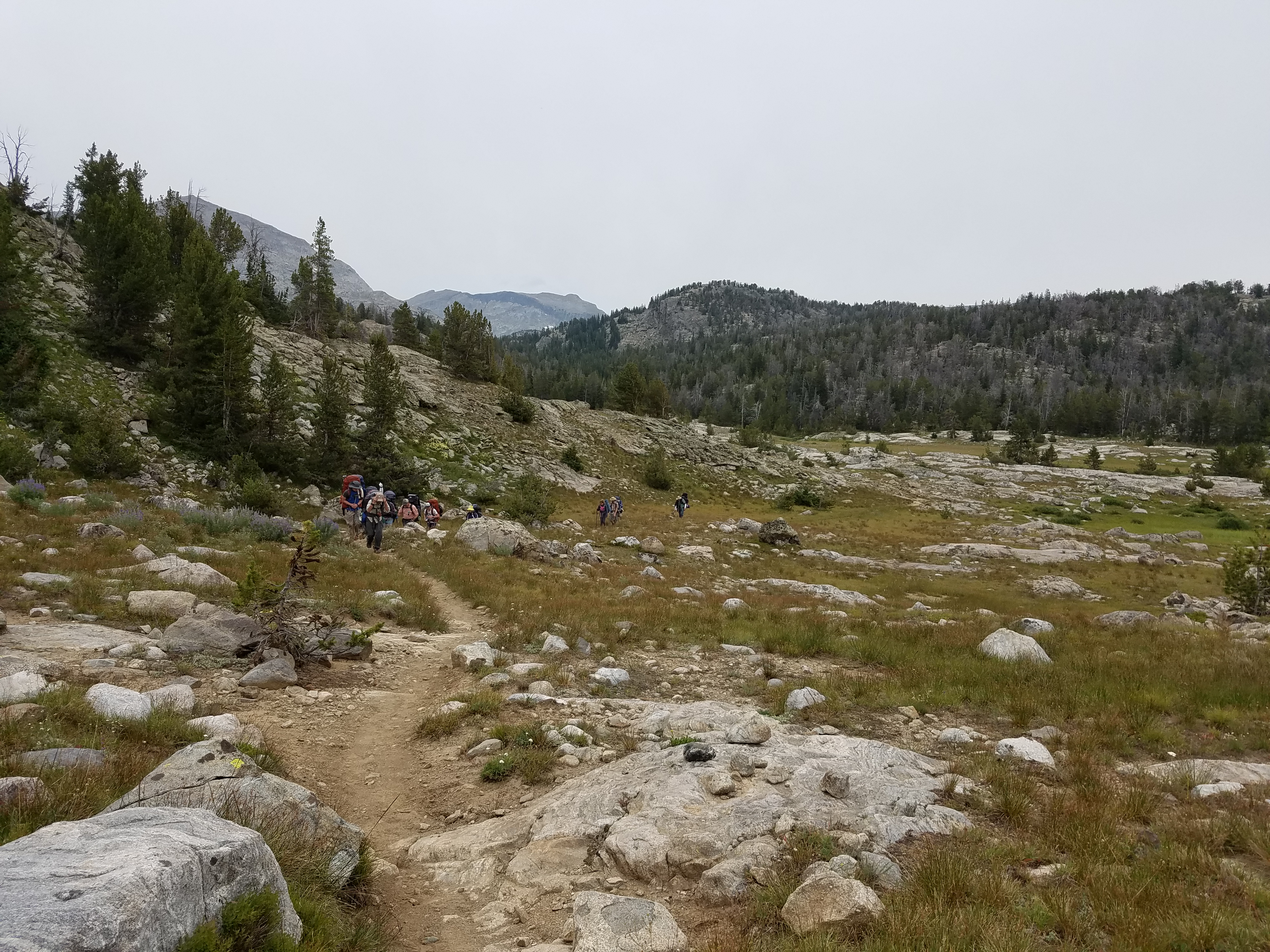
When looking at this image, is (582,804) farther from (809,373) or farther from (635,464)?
(809,373)

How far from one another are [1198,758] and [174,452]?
125ft

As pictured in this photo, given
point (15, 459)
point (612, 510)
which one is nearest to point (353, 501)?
point (15, 459)

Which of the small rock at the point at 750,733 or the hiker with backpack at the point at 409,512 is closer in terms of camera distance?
the small rock at the point at 750,733

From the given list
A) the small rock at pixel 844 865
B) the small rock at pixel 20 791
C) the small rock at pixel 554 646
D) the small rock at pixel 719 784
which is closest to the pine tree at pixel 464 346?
the small rock at pixel 554 646

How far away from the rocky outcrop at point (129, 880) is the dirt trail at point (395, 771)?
1565mm

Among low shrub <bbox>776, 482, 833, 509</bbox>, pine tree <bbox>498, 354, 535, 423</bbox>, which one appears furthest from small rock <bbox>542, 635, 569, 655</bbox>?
low shrub <bbox>776, 482, 833, 509</bbox>

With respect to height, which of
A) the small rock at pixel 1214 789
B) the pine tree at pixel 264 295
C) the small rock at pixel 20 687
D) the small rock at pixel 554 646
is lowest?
the small rock at pixel 554 646

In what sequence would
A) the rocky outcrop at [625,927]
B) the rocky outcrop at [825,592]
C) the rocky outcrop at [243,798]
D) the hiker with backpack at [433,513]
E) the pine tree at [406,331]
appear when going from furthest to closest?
the pine tree at [406,331] < the hiker with backpack at [433,513] < the rocky outcrop at [825,592] < the rocky outcrop at [243,798] < the rocky outcrop at [625,927]

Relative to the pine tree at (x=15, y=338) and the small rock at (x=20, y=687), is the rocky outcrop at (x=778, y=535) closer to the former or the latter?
the small rock at (x=20, y=687)

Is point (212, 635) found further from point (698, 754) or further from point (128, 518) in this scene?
point (128, 518)

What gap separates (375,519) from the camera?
21.8m

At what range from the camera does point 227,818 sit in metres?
4.27

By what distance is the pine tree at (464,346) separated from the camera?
63.0 meters

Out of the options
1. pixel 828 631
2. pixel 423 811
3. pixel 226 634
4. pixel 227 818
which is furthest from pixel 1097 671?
pixel 226 634
